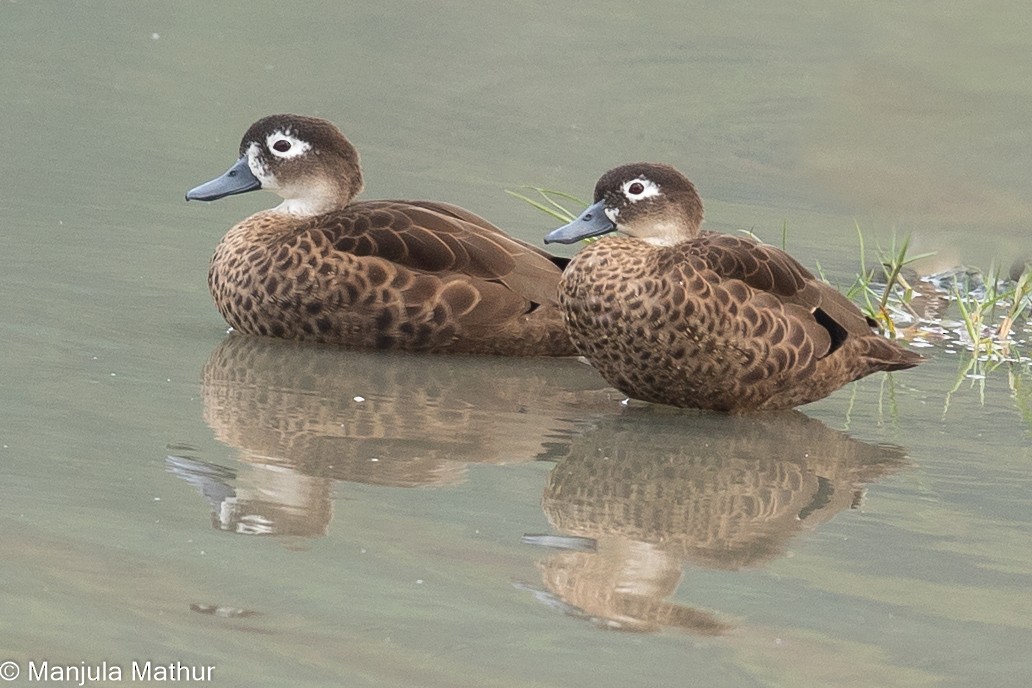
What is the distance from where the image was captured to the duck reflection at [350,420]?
581 cm

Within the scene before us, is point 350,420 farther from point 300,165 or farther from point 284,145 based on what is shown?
point 284,145

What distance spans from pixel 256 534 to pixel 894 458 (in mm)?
2748

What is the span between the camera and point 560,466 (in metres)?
6.47

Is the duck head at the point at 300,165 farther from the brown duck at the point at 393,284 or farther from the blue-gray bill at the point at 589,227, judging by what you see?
the blue-gray bill at the point at 589,227

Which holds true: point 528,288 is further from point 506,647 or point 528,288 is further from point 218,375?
point 506,647

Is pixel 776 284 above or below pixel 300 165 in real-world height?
below

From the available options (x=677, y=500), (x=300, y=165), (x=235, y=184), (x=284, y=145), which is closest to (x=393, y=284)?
(x=300, y=165)

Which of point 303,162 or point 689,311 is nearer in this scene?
point 689,311

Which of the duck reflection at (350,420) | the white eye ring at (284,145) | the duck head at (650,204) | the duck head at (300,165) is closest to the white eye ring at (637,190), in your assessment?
the duck head at (650,204)

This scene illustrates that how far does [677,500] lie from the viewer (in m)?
6.09

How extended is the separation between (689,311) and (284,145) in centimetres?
270

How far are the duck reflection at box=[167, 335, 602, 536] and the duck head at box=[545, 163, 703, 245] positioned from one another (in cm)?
75

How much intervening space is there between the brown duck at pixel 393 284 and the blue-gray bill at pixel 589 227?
2.37ft

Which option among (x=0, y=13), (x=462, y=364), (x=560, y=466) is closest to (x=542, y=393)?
(x=462, y=364)
